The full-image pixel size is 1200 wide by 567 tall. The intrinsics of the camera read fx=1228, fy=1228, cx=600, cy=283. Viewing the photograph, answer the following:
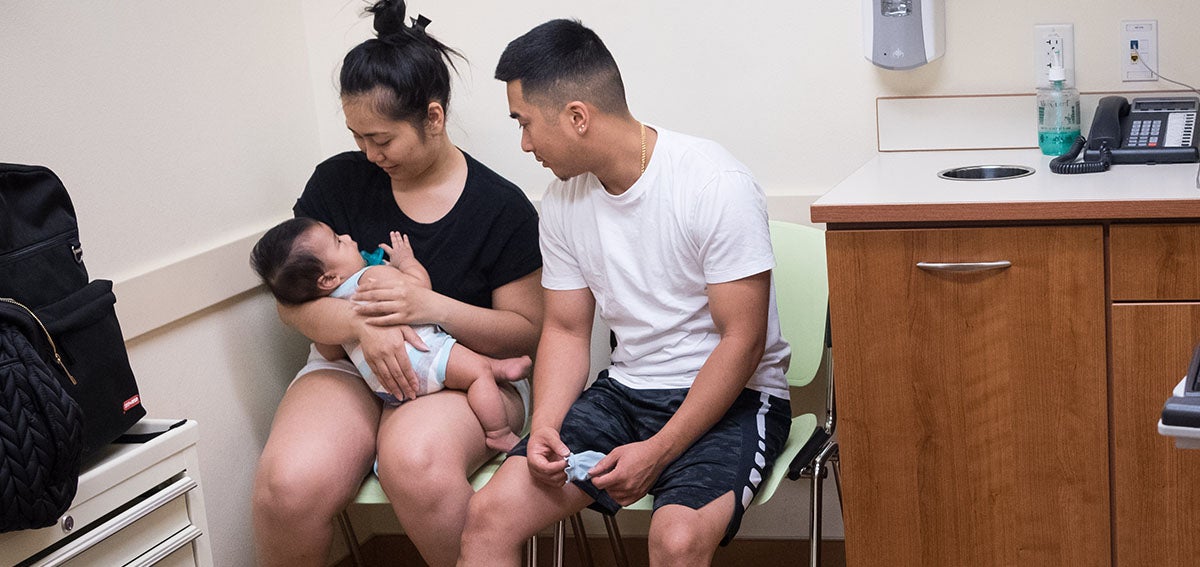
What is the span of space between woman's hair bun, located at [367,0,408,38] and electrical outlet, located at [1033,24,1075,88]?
1275 millimetres

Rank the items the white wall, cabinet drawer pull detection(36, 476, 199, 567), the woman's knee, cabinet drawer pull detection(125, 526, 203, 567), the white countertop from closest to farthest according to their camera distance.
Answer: cabinet drawer pull detection(36, 476, 199, 567) < cabinet drawer pull detection(125, 526, 203, 567) < the white countertop < the white wall < the woman's knee

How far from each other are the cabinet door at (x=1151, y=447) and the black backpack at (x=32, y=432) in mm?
1591

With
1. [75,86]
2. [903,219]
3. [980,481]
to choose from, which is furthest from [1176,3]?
[75,86]

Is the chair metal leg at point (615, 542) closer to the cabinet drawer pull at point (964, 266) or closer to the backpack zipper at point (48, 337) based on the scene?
the cabinet drawer pull at point (964, 266)

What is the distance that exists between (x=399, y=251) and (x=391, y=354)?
22 centimetres

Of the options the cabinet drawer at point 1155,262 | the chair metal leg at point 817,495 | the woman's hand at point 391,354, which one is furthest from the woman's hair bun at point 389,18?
the cabinet drawer at point 1155,262

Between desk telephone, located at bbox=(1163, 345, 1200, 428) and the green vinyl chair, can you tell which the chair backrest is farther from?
desk telephone, located at bbox=(1163, 345, 1200, 428)

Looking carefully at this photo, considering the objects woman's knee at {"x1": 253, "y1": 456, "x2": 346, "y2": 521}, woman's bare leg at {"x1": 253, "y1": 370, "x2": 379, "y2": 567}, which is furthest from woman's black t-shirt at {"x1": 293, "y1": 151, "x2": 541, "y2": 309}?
woman's knee at {"x1": 253, "y1": 456, "x2": 346, "y2": 521}

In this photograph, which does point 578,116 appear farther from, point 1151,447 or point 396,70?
point 1151,447

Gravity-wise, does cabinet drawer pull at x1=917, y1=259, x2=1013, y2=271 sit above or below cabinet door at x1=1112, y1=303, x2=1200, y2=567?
above

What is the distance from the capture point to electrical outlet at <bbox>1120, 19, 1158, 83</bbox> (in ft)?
7.92

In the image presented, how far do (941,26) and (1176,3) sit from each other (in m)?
A: 0.44

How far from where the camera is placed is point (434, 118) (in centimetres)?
242

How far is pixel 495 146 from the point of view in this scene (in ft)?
9.37
